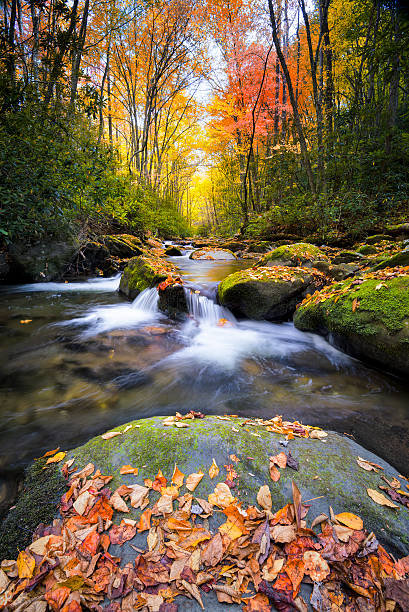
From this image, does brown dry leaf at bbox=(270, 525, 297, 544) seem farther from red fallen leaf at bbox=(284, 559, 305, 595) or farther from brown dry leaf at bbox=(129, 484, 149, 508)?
brown dry leaf at bbox=(129, 484, 149, 508)

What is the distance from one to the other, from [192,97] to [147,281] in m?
18.9

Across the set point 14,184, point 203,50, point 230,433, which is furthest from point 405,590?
point 203,50

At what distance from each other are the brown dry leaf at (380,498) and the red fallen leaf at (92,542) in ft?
5.41

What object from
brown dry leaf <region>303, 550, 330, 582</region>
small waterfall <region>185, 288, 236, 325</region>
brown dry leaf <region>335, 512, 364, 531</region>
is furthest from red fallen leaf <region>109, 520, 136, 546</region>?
small waterfall <region>185, 288, 236, 325</region>

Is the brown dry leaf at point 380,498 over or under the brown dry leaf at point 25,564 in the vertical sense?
under

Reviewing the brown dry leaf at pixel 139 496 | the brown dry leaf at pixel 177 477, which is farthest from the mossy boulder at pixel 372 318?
the brown dry leaf at pixel 139 496

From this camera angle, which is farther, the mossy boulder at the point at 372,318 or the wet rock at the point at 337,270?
the wet rock at the point at 337,270

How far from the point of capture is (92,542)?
1318 mm

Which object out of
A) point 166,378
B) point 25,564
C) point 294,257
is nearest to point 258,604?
point 25,564

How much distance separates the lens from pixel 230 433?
Result: 2080 mm

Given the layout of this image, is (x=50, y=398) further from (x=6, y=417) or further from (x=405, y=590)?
(x=405, y=590)

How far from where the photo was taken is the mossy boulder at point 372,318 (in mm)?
3516

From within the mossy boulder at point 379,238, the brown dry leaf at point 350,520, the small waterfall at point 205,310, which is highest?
the mossy boulder at point 379,238

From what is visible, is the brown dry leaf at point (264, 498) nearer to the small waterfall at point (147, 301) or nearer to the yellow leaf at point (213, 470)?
the yellow leaf at point (213, 470)
